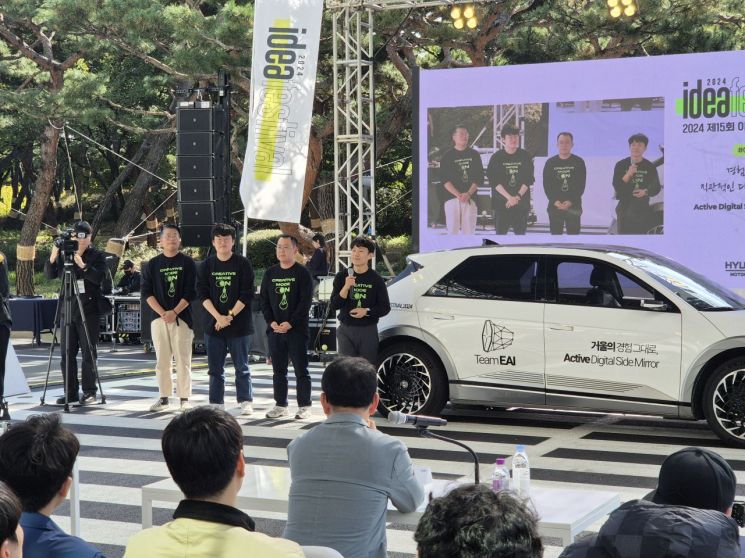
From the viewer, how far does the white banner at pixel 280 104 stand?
16.8m

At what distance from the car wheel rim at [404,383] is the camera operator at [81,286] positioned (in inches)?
130

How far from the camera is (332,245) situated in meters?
31.8

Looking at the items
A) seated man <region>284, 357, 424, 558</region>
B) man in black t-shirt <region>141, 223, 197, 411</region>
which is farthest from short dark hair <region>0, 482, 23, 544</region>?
man in black t-shirt <region>141, 223, 197, 411</region>

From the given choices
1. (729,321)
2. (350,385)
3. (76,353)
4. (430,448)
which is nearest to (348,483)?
(350,385)

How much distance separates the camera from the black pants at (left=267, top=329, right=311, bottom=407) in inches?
455

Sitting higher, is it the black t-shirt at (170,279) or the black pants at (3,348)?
the black t-shirt at (170,279)

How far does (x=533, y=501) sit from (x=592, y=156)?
12415mm

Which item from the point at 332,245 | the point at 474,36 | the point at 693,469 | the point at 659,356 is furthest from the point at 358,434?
the point at 332,245

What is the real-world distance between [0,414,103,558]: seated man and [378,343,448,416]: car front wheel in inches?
300

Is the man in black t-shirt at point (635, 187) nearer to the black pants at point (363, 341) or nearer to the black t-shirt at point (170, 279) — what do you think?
the black pants at point (363, 341)

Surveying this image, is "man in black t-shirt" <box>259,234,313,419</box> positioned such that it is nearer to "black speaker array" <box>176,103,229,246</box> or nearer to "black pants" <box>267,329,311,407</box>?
"black pants" <box>267,329,311,407</box>

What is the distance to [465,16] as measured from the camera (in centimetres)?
2112

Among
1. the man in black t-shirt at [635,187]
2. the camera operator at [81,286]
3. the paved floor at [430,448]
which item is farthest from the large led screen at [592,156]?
the camera operator at [81,286]

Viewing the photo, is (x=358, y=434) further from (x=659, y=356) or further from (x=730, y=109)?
(x=730, y=109)
